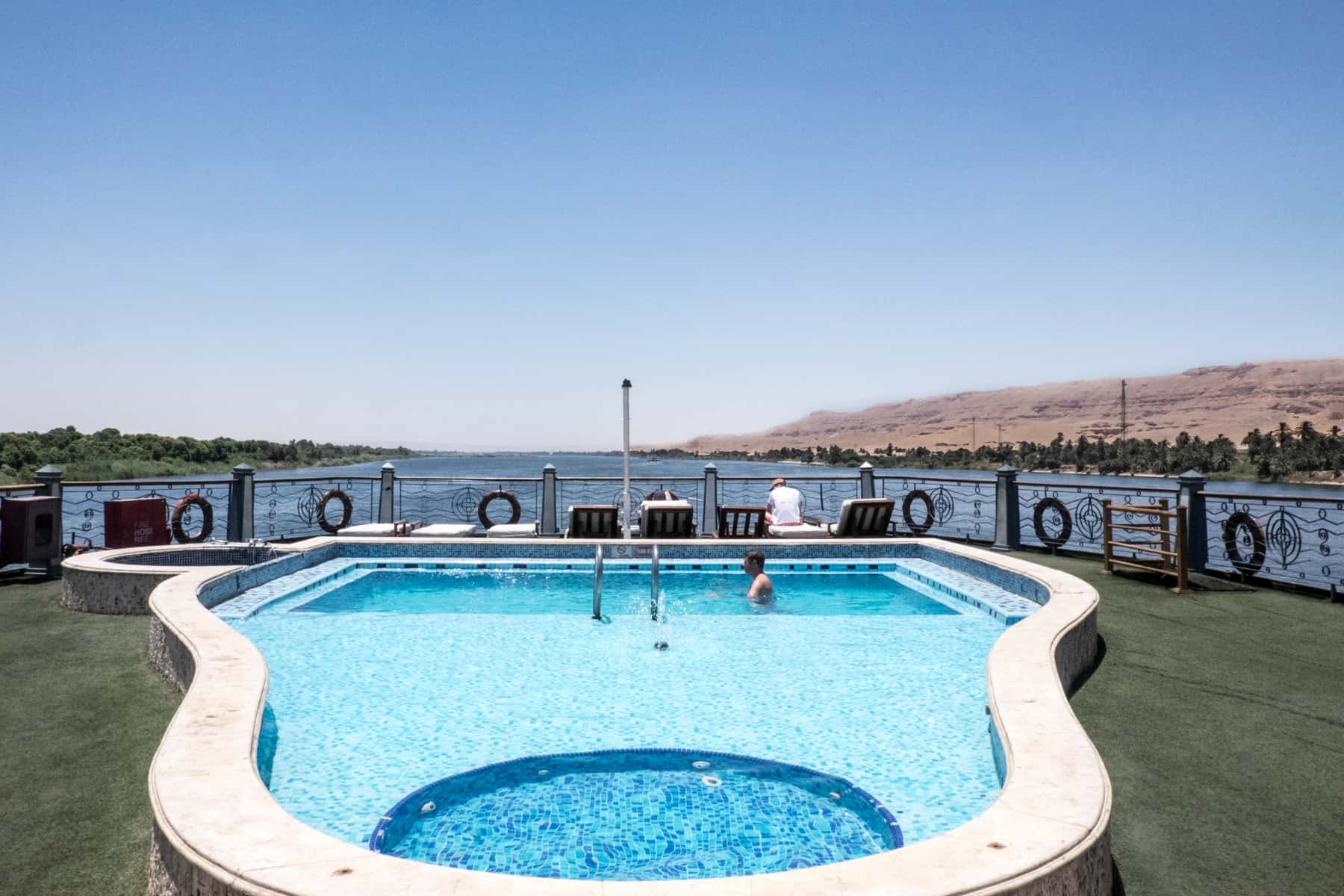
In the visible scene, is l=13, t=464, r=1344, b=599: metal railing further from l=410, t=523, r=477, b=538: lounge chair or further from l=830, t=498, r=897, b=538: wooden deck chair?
l=830, t=498, r=897, b=538: wooden deck chair

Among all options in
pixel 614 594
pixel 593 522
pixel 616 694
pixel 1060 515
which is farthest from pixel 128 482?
pixel 1060 515

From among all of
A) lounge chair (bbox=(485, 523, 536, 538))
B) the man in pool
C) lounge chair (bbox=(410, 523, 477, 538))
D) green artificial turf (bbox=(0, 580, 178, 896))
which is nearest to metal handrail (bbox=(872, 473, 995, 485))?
the man in pool

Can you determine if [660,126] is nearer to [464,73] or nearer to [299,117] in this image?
[464,73]

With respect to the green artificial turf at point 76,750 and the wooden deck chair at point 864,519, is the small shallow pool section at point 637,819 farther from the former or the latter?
the wooden deck chair at point 864,519

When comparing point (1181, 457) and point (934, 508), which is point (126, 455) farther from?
point (1181, 457)

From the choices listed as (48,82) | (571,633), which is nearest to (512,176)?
(48,82)

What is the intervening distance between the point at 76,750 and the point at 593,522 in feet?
24.1

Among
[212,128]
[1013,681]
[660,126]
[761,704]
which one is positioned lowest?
[761,704]

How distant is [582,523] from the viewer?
428 inches

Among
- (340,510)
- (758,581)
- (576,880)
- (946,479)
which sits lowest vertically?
(758,581)

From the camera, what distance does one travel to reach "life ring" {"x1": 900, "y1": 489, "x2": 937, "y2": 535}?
12.6 m

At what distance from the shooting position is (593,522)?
10875 millimetres

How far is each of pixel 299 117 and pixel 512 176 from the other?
4.52 m

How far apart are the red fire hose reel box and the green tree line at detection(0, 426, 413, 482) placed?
36.8 metres
